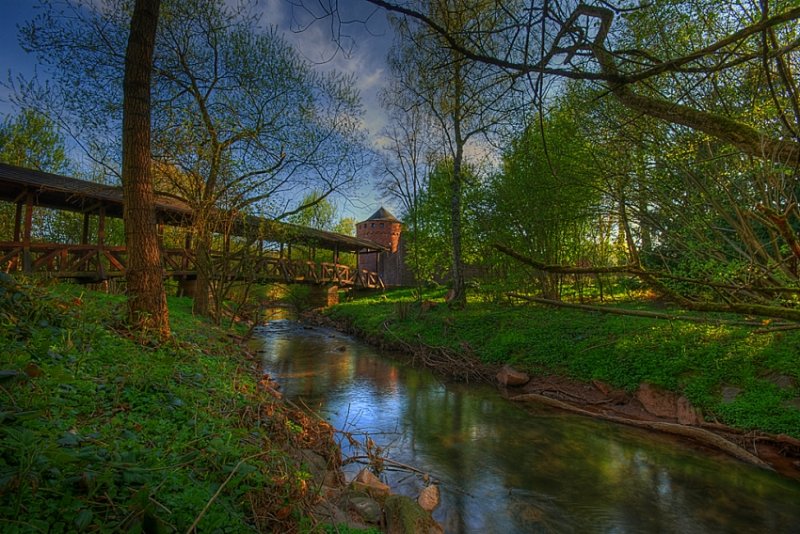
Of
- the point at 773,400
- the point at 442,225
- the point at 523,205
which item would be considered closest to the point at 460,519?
the point at 773,400

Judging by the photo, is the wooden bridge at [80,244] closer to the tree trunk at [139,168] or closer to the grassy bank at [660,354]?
the tree trunk at [139,168]

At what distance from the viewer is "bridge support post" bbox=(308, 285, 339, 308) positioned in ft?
77.8

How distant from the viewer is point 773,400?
5.14 meters

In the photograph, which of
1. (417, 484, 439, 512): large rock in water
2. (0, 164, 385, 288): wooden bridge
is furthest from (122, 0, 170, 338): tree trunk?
(0, 164, 385, 288): wooden bridge

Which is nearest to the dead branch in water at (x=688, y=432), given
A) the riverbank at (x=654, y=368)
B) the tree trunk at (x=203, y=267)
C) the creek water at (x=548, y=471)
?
the riverbank at (x=654, y=368)

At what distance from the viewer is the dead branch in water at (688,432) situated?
486 cm

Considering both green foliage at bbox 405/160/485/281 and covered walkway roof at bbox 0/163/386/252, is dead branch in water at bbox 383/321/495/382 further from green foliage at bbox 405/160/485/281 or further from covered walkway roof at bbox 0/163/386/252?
covered walkway roof at bbox 0/163/386/252

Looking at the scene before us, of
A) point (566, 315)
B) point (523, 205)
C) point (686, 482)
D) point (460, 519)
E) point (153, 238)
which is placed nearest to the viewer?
point (460, 519)

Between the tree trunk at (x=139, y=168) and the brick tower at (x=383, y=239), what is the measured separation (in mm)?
26959

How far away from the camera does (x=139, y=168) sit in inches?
193

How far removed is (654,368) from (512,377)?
2.65m

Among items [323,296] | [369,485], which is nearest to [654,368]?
[369,485]

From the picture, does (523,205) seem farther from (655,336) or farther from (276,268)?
(276,268)

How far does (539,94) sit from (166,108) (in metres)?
9.84
